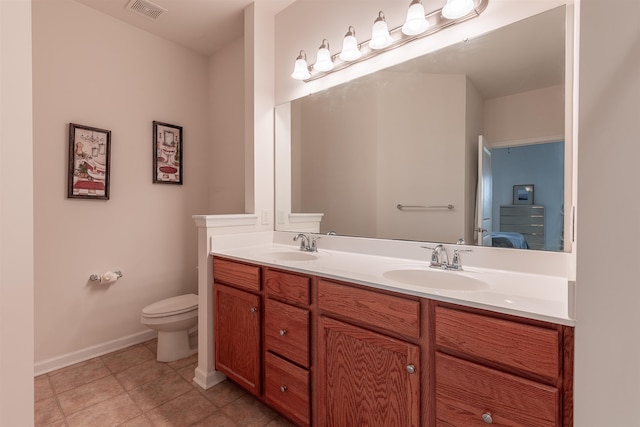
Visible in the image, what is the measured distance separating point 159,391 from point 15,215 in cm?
146

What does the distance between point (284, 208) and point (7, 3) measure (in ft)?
5.56

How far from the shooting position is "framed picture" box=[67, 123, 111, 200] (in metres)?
2.13

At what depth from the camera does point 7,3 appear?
2.84 feet

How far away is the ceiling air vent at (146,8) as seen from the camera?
2.17 m

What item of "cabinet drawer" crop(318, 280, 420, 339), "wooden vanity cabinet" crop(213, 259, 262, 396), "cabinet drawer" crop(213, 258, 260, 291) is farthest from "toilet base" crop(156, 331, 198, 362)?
"cabinet drawer" crop(318, 280, 420, 339)

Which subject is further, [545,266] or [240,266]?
[240,266]

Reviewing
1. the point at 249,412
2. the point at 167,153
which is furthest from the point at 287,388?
the point at 167,153

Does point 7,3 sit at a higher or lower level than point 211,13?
lower

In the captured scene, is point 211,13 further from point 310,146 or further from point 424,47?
point 424,47

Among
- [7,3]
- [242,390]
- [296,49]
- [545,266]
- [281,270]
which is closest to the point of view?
[7,3]

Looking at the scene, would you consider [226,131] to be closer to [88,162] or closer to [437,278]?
[88,162]

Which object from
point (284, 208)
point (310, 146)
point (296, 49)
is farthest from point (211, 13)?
point (284, 208)

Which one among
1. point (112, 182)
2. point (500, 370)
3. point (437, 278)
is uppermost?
point (112, 182)

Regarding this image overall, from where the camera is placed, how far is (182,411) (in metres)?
1.66
